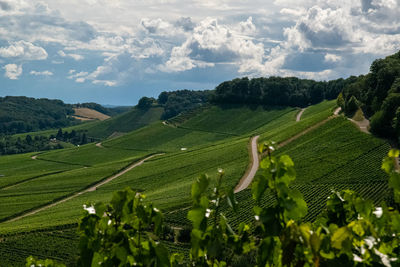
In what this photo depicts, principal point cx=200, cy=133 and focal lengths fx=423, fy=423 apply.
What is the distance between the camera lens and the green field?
2638 inches

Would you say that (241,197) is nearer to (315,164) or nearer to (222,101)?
(315,164)

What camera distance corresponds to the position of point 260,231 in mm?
5086

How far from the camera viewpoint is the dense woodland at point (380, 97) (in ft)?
266

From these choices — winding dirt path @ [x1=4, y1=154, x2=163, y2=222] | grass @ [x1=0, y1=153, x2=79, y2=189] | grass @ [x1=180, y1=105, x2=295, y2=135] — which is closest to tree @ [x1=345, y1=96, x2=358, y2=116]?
grass @ [x1=180, y1=105, x2=295, y2=135]

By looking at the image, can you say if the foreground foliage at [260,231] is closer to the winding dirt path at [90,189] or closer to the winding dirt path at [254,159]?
the winding dirt path at [254,159]

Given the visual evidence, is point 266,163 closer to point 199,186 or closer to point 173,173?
point 199,186

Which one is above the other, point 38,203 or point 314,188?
point 314,188

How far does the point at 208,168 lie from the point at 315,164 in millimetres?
28078

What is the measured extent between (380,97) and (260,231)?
97327mm

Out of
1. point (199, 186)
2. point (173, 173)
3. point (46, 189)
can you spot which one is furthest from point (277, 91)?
point (199, 186)

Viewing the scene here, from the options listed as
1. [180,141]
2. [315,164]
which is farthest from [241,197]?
[180,141]

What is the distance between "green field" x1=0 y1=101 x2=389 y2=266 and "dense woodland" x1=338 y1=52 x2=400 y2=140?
3.52 meters

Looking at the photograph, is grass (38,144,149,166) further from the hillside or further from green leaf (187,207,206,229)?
green leaf (187,207,206,229)

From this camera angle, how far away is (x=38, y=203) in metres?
93.9
